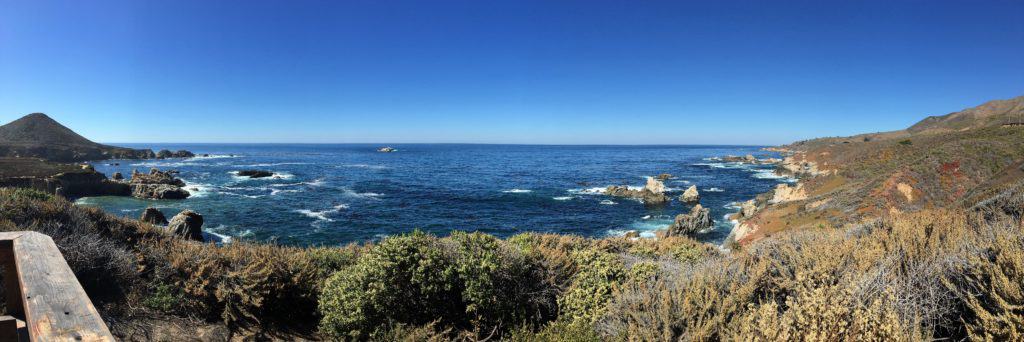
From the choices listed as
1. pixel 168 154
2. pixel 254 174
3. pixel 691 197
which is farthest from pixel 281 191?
pixel 168 154

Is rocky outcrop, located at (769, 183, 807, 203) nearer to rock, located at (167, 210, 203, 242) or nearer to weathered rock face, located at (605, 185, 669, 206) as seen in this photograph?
weathered rock face, located at (605, 185, 669, 206)

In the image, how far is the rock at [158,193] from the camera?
40.3 m

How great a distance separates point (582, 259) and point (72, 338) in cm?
739

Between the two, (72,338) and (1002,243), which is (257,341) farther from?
(1002,243)

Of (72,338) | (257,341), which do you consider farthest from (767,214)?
(72,338)

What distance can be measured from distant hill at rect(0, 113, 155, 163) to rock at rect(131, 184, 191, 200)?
63.0m

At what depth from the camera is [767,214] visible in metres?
26.3

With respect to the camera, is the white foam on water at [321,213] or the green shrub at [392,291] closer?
the green shrub at [392,291]

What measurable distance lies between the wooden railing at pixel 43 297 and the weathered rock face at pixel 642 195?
140 ft

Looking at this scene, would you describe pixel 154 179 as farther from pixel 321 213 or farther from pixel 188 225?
pixel 188 225

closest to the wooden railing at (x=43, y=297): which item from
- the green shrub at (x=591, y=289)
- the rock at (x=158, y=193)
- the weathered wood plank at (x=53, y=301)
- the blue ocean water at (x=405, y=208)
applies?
the weathered wood plank at (x=53, y=301)

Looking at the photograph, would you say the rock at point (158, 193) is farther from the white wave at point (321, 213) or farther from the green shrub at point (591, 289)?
the green shrub at point (591, 289)

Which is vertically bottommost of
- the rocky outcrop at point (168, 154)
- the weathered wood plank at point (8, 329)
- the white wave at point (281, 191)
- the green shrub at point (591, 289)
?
the white wave at point (281, 191)

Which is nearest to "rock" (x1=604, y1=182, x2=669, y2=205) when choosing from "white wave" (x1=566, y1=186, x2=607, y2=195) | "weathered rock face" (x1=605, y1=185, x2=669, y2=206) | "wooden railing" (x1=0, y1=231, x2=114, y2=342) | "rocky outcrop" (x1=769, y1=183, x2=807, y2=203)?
"weathered rock face" (x1=605, y1=185, x2=669, y2=206)
